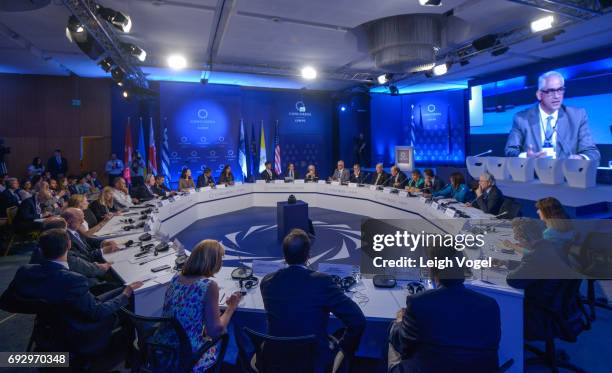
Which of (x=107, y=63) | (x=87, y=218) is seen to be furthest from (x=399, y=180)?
(x=107, y=63)

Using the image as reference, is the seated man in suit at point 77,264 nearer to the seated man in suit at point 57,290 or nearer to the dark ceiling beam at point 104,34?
the seated man in suit at point 57,290

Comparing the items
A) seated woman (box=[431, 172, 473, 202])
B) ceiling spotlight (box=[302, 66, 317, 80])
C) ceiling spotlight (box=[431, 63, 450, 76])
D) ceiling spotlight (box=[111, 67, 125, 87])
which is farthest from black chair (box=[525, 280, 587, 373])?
ceiling spotlight (box=[111, 67, 125, 87])

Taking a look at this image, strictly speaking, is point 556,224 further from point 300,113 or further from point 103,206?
point 300,113

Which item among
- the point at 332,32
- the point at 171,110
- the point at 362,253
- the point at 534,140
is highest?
the point at 332,32

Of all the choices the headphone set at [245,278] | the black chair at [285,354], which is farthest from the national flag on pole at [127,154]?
the black chair at [285,354]

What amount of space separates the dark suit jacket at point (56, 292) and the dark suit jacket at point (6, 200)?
563 centimetres

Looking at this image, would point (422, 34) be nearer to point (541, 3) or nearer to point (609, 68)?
point (541, 3)

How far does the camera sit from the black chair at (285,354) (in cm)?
180

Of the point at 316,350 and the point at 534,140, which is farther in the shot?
the point at 534,140

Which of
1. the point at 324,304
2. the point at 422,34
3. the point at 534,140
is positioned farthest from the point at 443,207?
the point at 534,140

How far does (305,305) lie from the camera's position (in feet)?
6.37

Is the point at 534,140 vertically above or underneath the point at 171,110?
underneath

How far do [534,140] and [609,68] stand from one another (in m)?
2.02

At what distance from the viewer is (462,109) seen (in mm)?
11648
